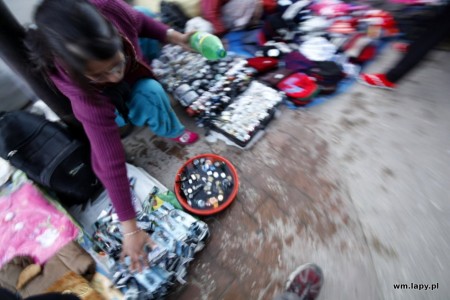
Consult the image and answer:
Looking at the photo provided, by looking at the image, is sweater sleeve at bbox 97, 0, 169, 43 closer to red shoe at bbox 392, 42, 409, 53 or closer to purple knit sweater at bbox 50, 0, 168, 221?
purple knit sweater at bbox 50, 0, 168, 221

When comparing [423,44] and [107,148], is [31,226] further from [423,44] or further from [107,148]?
[423,44]

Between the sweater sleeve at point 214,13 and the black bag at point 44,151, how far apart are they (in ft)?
4.97

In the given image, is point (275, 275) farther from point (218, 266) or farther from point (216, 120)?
point (216, 120)

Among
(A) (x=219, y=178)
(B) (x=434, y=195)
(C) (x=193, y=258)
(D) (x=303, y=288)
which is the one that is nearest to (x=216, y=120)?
(A) (x=219, y=178)

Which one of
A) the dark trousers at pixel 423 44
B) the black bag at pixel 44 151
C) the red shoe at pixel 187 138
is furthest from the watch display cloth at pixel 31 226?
the dark trousers at pixel 423 44

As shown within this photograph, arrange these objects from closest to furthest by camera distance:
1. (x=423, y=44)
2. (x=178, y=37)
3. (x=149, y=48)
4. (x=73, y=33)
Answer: (x=73, y=33), (x=178, y=37), (x=423, y=44), (x=149, y=48)

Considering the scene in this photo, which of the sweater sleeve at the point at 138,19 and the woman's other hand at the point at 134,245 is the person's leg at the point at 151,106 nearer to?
the sweater sleeve at the point at 138,19

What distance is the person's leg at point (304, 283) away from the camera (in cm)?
122

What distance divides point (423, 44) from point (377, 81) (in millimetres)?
339

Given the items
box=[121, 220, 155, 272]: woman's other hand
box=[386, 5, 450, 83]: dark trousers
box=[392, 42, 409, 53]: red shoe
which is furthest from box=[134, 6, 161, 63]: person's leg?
box=[392, 42, 409, 53]: red shoe

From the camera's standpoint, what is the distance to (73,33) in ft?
2.49

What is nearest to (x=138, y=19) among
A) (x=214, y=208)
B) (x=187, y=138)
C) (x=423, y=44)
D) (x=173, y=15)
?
(x=187, y=138)

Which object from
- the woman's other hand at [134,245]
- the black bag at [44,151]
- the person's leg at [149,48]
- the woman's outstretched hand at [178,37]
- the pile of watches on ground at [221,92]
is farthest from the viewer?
the person's leg at [149,48]

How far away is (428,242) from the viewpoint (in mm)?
1348
